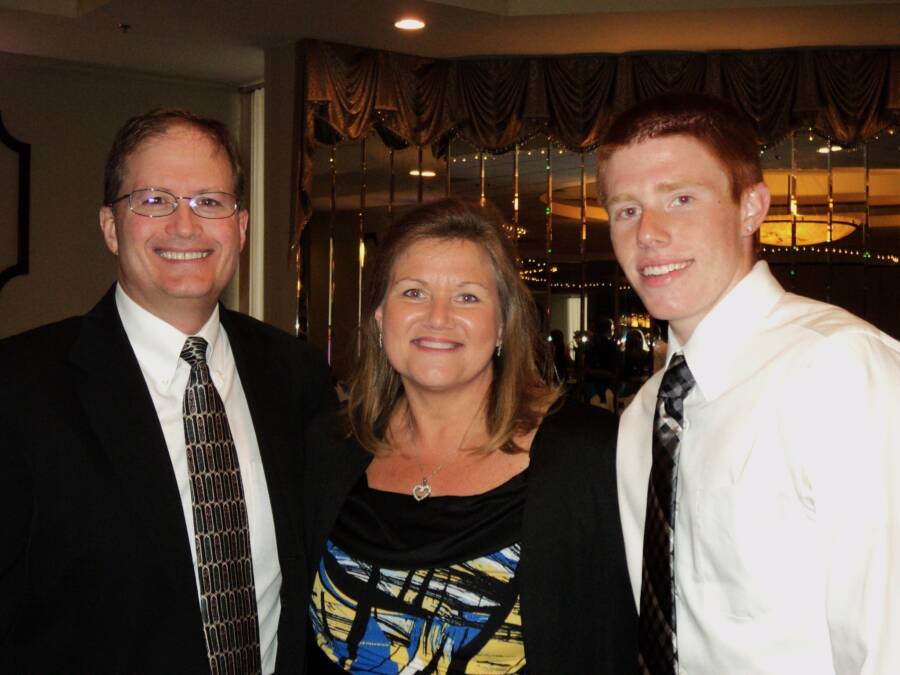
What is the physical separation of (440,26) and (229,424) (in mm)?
5586

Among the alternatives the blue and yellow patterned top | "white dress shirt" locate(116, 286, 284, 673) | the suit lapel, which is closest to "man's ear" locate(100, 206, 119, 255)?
"white dress shirt" locate(116, 286, 284, 673)

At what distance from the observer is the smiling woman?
221 centimetres

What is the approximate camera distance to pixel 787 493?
1701 mm

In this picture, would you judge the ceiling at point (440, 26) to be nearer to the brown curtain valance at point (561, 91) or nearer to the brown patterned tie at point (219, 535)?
the brown curtain valance at point (561, 91)

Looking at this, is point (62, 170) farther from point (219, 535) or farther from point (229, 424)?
point (219, 535)

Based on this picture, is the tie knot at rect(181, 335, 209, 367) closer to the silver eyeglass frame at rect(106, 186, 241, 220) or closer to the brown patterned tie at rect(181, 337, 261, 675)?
the brown patterned tie at rect(181, 337, 261, 675)

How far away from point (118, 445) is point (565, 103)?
267 inches

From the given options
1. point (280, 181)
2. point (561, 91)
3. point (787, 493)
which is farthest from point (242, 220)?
point (561, 91)

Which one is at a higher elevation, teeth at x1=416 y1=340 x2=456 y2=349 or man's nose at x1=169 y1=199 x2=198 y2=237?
man's nose at x1=169 y1=199 x2=198 y2=237

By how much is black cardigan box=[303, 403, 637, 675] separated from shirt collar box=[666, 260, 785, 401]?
0.46m

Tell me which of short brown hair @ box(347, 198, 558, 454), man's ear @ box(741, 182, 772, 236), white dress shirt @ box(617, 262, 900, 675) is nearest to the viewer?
white dress shirt @ box(617, 262, 900, 675)

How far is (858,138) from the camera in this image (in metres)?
8.08

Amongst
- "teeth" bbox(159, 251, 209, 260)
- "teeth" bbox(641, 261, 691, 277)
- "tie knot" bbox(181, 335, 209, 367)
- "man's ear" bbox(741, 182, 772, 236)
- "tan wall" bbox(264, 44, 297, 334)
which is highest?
"tan wall" bbox(264, 44, 297, 334)

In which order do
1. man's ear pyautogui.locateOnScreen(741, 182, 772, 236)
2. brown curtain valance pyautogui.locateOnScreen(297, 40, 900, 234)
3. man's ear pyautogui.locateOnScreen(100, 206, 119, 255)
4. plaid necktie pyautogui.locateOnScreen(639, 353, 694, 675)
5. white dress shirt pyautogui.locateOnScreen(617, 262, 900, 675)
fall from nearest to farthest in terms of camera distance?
1. white dress shirt pyautogui.locateOnScreen(617, 262, 900, 675)
2. plaid necktie pyautogui.locateOnScreen(639, 353, 694, 675)
3. man's ear pyautogui.locateOnScreen(741, 182, 772, 236)
4. man's ear pyautogui.locateOnScreen(100, 206, 119, 255)
5. brown curtain valance pyautogui.locateOnScreen(297, 40, 900, 234)
